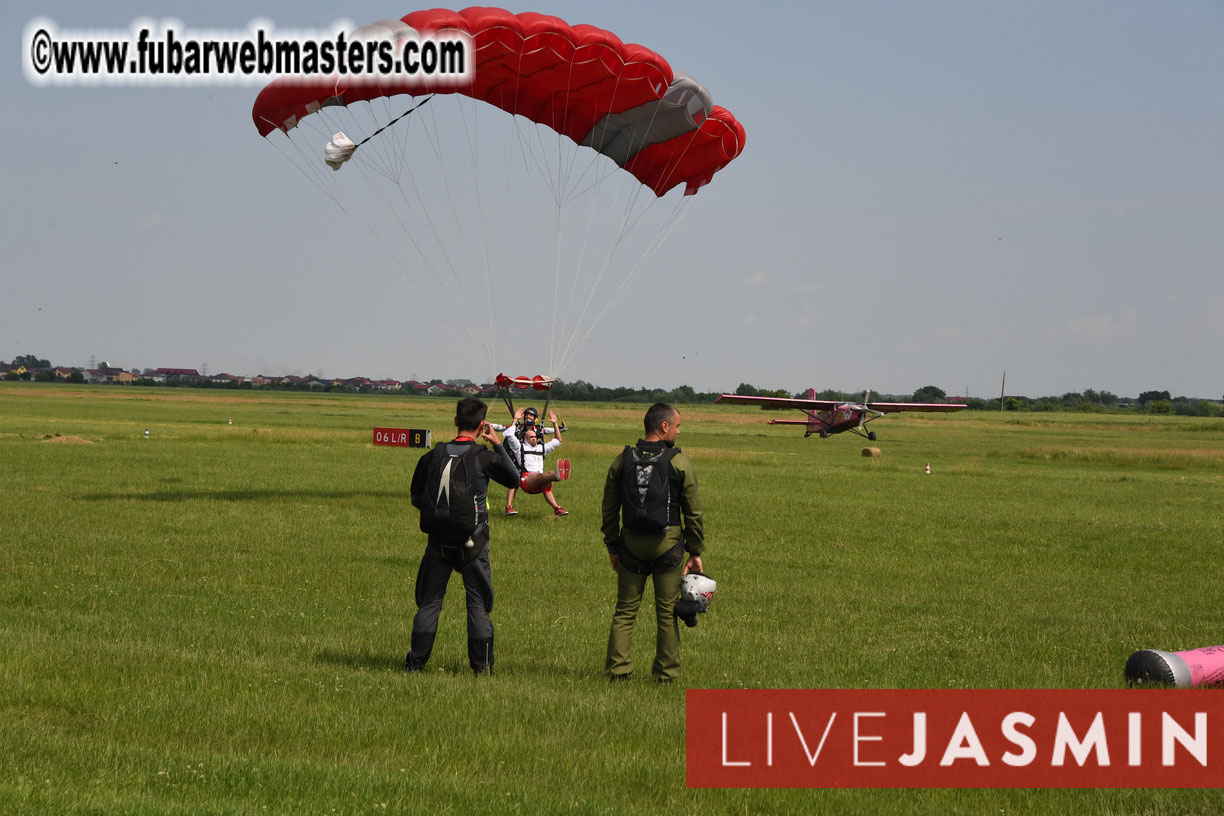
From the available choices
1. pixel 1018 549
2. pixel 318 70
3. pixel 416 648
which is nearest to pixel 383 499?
pixel 318 70

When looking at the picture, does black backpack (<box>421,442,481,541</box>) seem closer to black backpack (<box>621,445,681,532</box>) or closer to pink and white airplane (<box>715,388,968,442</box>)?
black backpack (<box>621,445,681,532</box>)

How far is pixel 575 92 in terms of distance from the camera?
55.9 ft

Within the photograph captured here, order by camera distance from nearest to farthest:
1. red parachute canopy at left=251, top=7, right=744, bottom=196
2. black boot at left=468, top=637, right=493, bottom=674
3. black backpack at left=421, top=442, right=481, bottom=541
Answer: black backpack at left=421, top=442, right=481, bottom=541, black boot at left=468, top=637, right=493, bottom=674, red parachute canopy at left=251, top=7, right=744, bottom=196

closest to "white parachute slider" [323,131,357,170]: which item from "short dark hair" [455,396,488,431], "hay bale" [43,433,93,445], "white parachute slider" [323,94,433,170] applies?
"white parachute slider" [323,94,433,170]

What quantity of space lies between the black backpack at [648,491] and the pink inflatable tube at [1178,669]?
12.4ft

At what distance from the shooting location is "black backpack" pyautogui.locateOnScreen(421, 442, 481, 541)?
25.6ft

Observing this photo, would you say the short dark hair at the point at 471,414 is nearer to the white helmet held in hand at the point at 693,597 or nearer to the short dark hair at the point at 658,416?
the short dark hair at the point at 658,416

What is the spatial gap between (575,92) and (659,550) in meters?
11.0

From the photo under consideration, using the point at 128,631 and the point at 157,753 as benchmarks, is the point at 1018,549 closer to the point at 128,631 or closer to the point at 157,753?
the point at 128,631

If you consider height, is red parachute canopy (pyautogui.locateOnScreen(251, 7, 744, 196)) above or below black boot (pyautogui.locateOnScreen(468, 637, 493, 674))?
above

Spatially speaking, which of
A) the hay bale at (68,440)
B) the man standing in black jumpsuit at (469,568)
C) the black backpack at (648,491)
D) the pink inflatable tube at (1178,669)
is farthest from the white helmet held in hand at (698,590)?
the hay bale at (68,440)

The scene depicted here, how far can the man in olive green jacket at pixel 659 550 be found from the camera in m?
7.98

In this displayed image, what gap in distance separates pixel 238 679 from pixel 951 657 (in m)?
6.15

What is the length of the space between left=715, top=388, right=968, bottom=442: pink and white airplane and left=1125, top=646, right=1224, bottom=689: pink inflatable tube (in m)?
48.5
